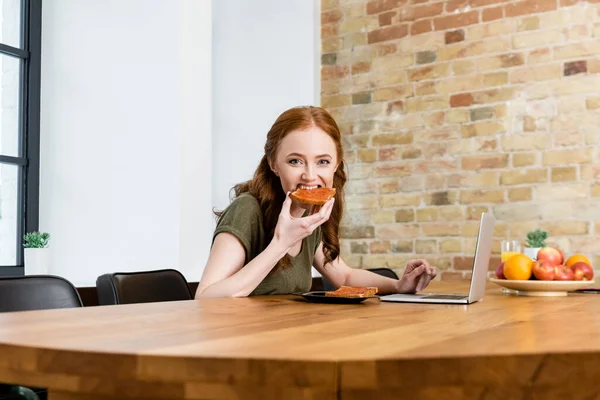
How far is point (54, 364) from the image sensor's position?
86 cm

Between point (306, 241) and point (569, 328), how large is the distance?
1401 mm

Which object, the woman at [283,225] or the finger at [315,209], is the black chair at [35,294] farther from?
the finger at [315,209]

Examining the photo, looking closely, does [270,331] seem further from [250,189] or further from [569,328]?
[250,189]

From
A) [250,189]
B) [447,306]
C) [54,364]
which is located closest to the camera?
A: [54,364]

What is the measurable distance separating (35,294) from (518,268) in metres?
1.38

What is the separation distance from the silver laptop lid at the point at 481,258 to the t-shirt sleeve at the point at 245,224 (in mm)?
695

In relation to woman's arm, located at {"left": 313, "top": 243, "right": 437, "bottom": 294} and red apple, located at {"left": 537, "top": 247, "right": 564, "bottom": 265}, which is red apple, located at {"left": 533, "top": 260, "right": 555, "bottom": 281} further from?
woman's arm, located at {"left": 313, "top": 243, "right": 437, "bottom": 294}

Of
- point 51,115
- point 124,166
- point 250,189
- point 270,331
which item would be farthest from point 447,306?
point 51,115

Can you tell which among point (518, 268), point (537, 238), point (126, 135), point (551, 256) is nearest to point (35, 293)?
point (518, 268)

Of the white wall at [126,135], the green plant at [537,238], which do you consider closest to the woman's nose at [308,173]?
the white wall at [126,135]

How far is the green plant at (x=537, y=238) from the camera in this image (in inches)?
159

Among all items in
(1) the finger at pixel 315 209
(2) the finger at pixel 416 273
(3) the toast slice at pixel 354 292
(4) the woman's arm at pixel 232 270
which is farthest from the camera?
(2) the finger at pixel 416 273

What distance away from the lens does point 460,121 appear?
452 cm

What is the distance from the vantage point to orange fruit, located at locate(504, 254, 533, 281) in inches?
86.1
